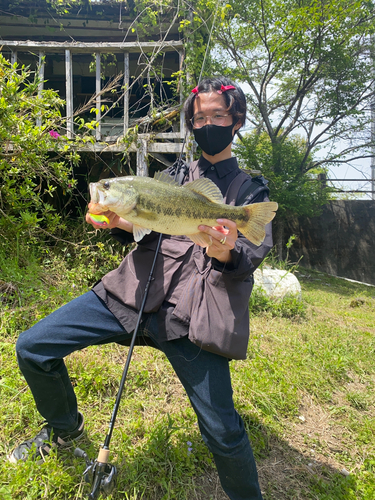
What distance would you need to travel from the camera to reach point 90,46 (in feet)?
24.0

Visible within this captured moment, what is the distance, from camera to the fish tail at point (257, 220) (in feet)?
6.52

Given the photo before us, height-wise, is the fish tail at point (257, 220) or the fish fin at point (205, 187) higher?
the fish fin at point (205, 187)

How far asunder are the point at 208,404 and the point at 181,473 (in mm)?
1078

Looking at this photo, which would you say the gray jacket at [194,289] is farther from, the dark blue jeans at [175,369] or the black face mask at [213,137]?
the black face mask at [213,137]

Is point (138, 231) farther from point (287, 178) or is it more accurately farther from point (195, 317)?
point (287, 178)

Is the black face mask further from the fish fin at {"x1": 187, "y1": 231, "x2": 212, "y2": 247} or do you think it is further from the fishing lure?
the fishing lure

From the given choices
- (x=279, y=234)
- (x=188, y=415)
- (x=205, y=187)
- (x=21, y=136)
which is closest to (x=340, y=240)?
(x=279, y=234)

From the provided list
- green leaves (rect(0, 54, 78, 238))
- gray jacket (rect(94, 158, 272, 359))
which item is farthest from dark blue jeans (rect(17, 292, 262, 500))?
Result: green leaves (rect(0, 54, 78, 238))

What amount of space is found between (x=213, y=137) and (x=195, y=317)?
1283mm

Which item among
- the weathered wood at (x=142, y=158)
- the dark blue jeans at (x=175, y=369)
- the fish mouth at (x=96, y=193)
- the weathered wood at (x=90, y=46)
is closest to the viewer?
the fish mouth at (x=96, y=193)

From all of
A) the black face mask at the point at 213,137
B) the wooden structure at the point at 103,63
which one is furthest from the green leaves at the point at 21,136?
the black face mask at the point at 213,137

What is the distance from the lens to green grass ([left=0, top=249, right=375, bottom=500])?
2525 mm

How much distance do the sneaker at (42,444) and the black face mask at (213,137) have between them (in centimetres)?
229

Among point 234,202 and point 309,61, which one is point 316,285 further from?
point 234,202
